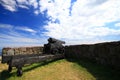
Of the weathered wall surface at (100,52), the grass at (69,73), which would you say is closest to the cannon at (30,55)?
the grass at (69,73)

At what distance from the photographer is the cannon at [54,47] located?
9979mm

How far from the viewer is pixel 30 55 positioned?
9031mm

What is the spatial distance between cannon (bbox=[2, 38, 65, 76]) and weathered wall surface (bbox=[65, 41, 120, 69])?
3.22 feet

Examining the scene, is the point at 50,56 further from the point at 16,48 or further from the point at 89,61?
the point at 16,48

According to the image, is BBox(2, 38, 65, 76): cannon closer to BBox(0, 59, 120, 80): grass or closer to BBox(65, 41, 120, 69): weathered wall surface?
BBox(0, 59, 120, 80): grass

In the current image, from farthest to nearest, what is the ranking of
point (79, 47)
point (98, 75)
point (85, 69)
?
1. point (79, 47)
2. point (85, 69)
3. point (98, 75)

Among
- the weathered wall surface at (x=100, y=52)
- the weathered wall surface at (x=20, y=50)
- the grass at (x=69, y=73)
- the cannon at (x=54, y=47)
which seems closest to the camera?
the grass at (x=69, y=73)

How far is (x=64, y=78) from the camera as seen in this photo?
6.71m

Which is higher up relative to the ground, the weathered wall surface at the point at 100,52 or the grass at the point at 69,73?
the weathered wall surface at the point at 100,52

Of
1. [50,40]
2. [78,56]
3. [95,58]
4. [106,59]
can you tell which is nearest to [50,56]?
[50,40]

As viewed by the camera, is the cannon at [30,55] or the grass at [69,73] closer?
the grass at [69,73]

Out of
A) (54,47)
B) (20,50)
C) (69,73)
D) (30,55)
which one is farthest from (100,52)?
(20,50)

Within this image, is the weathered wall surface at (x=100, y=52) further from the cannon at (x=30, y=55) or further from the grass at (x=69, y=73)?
the cannon at (x=30, y=55)

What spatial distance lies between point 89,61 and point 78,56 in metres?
1.32
